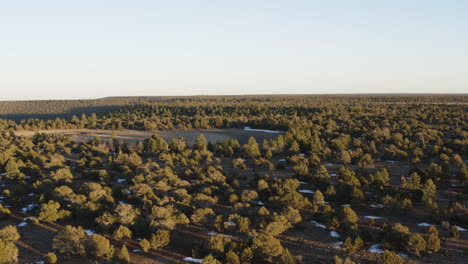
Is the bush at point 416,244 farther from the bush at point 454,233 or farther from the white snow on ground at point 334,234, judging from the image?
the white snow on ground at point 334,234

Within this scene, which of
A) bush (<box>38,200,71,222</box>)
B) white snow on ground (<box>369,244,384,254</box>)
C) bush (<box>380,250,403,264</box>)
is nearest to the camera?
bush (<box>380,250,403,264</box>)

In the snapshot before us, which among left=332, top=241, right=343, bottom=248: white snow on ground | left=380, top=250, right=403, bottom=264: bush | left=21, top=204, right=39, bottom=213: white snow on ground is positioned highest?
left=380, top=250, right=403, bottom=264: bush

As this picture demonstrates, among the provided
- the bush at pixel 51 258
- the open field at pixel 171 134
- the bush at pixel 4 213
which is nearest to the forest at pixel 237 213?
the bush at pixel 51 258

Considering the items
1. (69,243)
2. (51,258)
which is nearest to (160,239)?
(69,243)

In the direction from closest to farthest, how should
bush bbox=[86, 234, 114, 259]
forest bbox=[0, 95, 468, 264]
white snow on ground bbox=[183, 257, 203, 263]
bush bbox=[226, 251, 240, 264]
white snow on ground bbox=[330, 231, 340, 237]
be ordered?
1. bush bbox=[226, 251, 240, 264]
2. white snow on ground bbox=[183, 257, 203, 263]
3. forest bbox=[0, 95, 468, 264]
4. bush bbox=[86, 234, 114, 259]
5. white snow on ground bbox=[330, 231, 340, 237]

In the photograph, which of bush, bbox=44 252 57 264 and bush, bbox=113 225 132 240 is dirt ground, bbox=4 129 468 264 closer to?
bush, bbox=113 225 132 240

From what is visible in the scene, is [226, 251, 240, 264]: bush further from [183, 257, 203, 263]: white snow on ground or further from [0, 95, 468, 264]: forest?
[183, 257, 203, 263]: white snow on ground

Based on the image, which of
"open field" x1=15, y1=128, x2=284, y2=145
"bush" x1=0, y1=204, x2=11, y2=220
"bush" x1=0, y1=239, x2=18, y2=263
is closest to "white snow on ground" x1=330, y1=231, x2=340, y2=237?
"bush" x1=0, y1=239, x2=18, y2=263

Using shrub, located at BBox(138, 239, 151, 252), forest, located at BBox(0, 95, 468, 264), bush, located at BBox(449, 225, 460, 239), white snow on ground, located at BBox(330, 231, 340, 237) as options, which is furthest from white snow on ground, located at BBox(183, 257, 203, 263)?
bush, located at BBox(449, 225, 460, 239)

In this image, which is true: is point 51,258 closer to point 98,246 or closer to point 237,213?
point 98,246

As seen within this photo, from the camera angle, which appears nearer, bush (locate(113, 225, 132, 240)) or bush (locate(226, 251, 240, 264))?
bush (locate(226, 251, 240, 264))

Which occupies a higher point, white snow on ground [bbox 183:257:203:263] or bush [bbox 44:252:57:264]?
bush [bbox 44:252:57:264]
